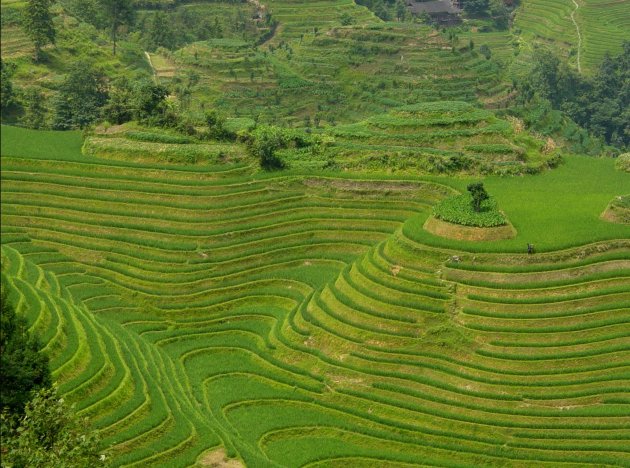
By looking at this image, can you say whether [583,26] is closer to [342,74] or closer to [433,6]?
[433,6]

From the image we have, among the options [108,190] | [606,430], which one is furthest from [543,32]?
[606,430]

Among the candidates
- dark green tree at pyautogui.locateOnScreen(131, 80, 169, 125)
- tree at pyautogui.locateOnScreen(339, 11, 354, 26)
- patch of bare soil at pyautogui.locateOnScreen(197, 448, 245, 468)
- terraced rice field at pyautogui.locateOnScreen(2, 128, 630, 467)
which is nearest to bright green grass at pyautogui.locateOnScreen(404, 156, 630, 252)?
terraced rice field at pyautogui.locateOnScreen(2, 128, 630, 467)

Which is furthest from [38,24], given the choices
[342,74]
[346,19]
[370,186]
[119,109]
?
[370,186]

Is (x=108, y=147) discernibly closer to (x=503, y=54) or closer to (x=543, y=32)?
(x=503, y=54)

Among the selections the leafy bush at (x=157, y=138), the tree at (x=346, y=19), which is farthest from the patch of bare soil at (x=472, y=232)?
the tree at (x=346, y=19)

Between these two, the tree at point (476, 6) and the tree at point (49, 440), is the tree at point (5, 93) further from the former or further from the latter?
the tree at point (476, 6)

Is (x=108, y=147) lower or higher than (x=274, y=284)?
higher
